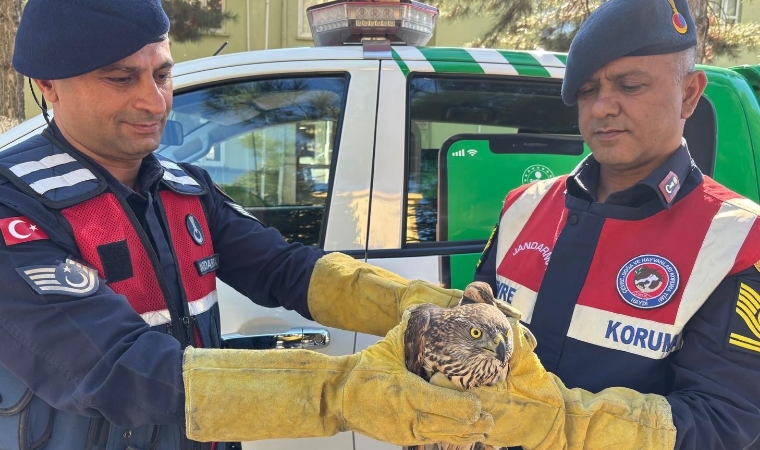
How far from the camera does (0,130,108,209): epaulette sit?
44.1 inches

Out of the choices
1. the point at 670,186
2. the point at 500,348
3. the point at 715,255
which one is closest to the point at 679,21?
the point at 670,186

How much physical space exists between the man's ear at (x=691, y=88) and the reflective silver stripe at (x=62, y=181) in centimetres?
134

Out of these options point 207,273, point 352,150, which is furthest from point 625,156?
point 207,273

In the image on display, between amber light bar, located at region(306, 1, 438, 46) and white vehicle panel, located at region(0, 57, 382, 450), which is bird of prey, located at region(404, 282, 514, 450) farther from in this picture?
amber light bar, located at region(306, 1, 438, 46)

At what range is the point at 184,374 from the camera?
1.01 metres

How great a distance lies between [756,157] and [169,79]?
190cm

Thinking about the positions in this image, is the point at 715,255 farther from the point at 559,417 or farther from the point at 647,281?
the point at 559,417

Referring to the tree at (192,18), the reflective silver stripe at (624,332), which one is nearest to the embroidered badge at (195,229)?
the reflective silver stripe at (624,332)

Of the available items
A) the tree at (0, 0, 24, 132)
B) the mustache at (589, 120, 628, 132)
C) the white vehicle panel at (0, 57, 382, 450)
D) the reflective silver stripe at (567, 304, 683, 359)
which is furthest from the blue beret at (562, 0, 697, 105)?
the tree at (0, 0, 24, 132)

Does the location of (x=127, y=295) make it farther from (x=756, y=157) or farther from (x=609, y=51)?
(x=756, y=157)

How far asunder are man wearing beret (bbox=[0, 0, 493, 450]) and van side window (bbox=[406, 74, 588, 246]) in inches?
23.3

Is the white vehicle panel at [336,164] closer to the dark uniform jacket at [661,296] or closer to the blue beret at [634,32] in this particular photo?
the dark uniform jacket at [661,296]

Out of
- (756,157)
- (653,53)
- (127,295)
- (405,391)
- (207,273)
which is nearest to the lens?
(405,391)

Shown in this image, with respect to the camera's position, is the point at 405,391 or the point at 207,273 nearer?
the point at 405,391
